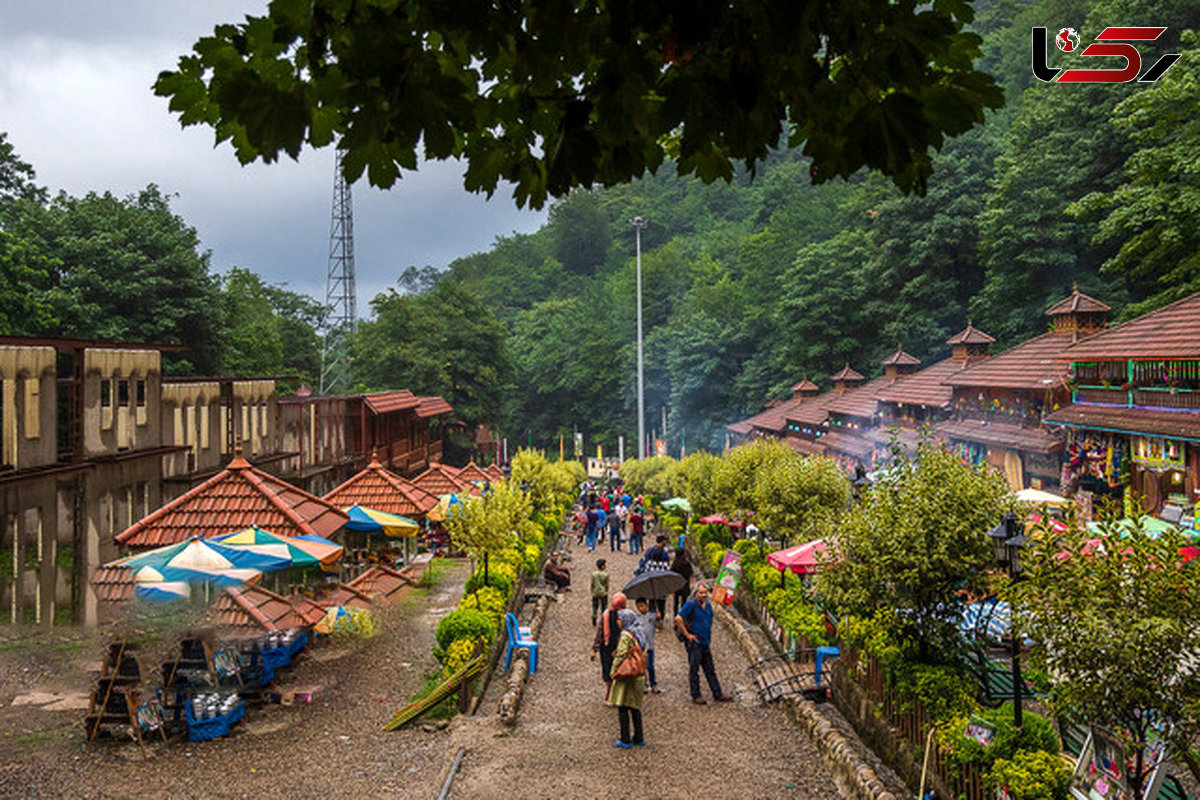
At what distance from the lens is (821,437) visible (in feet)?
134

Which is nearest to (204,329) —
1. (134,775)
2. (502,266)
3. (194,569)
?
(194,569)

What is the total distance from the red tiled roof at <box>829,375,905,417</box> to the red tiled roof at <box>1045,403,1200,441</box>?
14.9m

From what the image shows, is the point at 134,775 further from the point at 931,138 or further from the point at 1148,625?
the point at 931,138

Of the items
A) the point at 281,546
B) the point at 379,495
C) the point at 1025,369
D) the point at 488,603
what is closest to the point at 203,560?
the point at 281,546

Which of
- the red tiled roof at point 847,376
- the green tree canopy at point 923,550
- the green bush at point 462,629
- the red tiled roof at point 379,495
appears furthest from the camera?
the red tiled roof at point 847,376

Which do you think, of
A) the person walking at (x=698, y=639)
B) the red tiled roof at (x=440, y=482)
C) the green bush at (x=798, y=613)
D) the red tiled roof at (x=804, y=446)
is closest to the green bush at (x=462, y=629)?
the person walking at (x=698, y=639)

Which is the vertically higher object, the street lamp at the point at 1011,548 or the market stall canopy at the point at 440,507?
the street lamp at the point at 1011,548

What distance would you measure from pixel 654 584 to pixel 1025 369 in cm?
1688

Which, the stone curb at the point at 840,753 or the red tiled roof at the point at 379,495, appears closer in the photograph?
the stone curb at the point at 840,753

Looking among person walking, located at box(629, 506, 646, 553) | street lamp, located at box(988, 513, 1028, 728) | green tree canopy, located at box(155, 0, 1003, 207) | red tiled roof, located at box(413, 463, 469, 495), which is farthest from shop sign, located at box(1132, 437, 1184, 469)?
red tiled roof, located at box(413, 463, 469, 495)

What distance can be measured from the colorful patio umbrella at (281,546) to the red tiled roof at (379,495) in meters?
9.69

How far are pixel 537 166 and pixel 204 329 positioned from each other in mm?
36990

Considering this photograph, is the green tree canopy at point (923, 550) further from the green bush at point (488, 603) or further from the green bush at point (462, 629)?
the green bush at point (488, 603)

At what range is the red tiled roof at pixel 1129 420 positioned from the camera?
16766 millimetres
